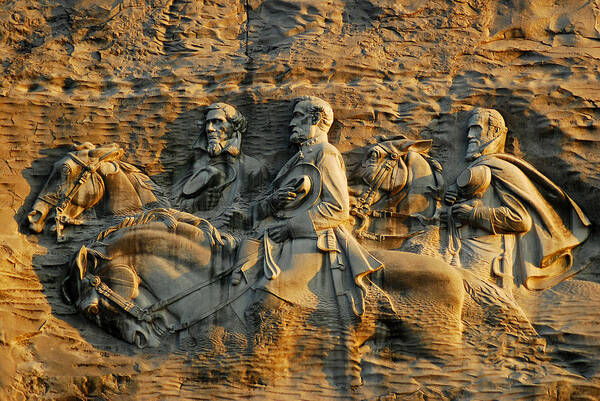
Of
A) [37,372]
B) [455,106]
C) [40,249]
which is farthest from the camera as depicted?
[455,106]

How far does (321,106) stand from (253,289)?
2.11m

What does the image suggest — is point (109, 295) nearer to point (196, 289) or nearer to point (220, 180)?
point (196, 289)

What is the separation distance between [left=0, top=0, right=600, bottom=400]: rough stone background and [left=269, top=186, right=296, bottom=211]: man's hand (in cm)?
69

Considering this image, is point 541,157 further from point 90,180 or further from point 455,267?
point 90,180

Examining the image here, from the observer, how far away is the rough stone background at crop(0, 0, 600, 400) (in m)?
11.5

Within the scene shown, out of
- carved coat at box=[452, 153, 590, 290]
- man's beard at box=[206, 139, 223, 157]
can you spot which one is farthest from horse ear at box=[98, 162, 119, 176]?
carved coat at box=[452, 153, 590, 290]

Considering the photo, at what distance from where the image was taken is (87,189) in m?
11.6

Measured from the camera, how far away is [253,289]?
10734mm

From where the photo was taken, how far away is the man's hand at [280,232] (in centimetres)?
1102

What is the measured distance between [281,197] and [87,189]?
1922mm

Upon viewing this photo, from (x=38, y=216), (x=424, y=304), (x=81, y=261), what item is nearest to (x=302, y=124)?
(x=424, y=304)

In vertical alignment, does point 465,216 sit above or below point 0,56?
below

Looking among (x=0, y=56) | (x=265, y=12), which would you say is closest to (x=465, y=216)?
(x=265, y=12)

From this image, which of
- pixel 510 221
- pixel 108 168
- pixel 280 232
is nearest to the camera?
pixel 280 232
